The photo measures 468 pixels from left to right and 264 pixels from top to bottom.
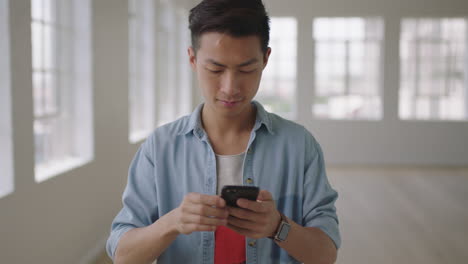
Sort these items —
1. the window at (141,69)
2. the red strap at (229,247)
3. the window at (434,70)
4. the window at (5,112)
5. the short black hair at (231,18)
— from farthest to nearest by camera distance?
1. the window at (434,70)
2. the window at (141,69)
3. the window at (5,112)
4. the red strap at (229,247)
5. the short black hair at (231,18)

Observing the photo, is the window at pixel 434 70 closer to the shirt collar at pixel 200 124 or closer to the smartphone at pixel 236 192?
the shirt collar at pixel 200 124

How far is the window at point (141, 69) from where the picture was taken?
215 inches

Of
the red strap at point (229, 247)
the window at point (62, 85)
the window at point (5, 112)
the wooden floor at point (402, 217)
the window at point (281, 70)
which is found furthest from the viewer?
the window at point (281, 70)

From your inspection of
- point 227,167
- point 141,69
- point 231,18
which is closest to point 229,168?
point 227,167

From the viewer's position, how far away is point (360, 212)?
5598 mm

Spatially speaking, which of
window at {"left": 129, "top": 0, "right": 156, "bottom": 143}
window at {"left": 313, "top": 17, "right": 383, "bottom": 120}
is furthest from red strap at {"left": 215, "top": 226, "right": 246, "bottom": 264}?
window at {"left": 313, "top": 17, "right": 383, "bottom": 120}

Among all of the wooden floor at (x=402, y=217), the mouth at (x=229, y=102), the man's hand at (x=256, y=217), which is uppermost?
the mouth at (x=229, y=102)

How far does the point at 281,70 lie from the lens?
31.5 ft

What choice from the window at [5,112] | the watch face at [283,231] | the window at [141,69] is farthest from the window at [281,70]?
the watch face at [283,231]

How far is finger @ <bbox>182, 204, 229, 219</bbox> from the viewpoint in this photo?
3.54 feet

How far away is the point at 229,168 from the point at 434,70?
8774 millimetres

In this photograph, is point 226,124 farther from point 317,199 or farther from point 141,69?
point 141,69

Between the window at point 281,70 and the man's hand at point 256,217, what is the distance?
837 centimetres

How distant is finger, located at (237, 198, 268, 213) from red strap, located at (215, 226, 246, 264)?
22 cm
